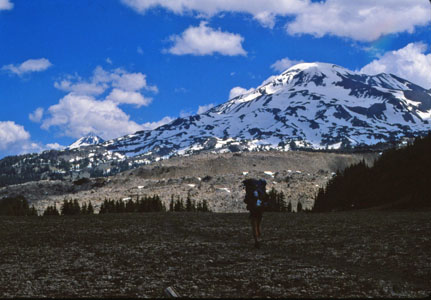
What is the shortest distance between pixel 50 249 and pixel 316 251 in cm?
1238

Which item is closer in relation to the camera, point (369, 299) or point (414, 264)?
point (369, 299)

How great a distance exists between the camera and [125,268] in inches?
575

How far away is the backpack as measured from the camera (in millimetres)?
20062

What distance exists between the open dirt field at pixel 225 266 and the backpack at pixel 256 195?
6.35ft

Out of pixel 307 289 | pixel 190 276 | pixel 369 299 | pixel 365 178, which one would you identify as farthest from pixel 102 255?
pixel 365 178

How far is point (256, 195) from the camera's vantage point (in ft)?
65.8

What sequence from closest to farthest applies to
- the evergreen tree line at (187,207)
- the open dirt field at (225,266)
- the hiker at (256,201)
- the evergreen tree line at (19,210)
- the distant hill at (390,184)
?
1. the open dirt field at (225,266)
2. the hiker at (256,201)
3. the distant hill at (390,184)
4. the evergreen tree line at (19,210)
5. the evergreen tree line at (187,207)

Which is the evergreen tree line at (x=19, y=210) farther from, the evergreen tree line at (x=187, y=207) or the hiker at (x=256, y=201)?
the hiker at (x=256, y=201)

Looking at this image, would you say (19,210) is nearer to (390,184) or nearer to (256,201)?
(390,184)

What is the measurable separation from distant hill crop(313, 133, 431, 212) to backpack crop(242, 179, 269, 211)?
40163 millimetres

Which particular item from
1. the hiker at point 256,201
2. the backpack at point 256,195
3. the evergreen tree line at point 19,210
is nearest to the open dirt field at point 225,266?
the hiker at point 256,201

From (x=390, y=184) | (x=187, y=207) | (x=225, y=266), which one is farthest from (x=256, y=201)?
(x=187, y=207)

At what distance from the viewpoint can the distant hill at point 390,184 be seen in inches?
2335

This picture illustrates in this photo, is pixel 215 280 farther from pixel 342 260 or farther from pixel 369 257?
pixel 369 257
